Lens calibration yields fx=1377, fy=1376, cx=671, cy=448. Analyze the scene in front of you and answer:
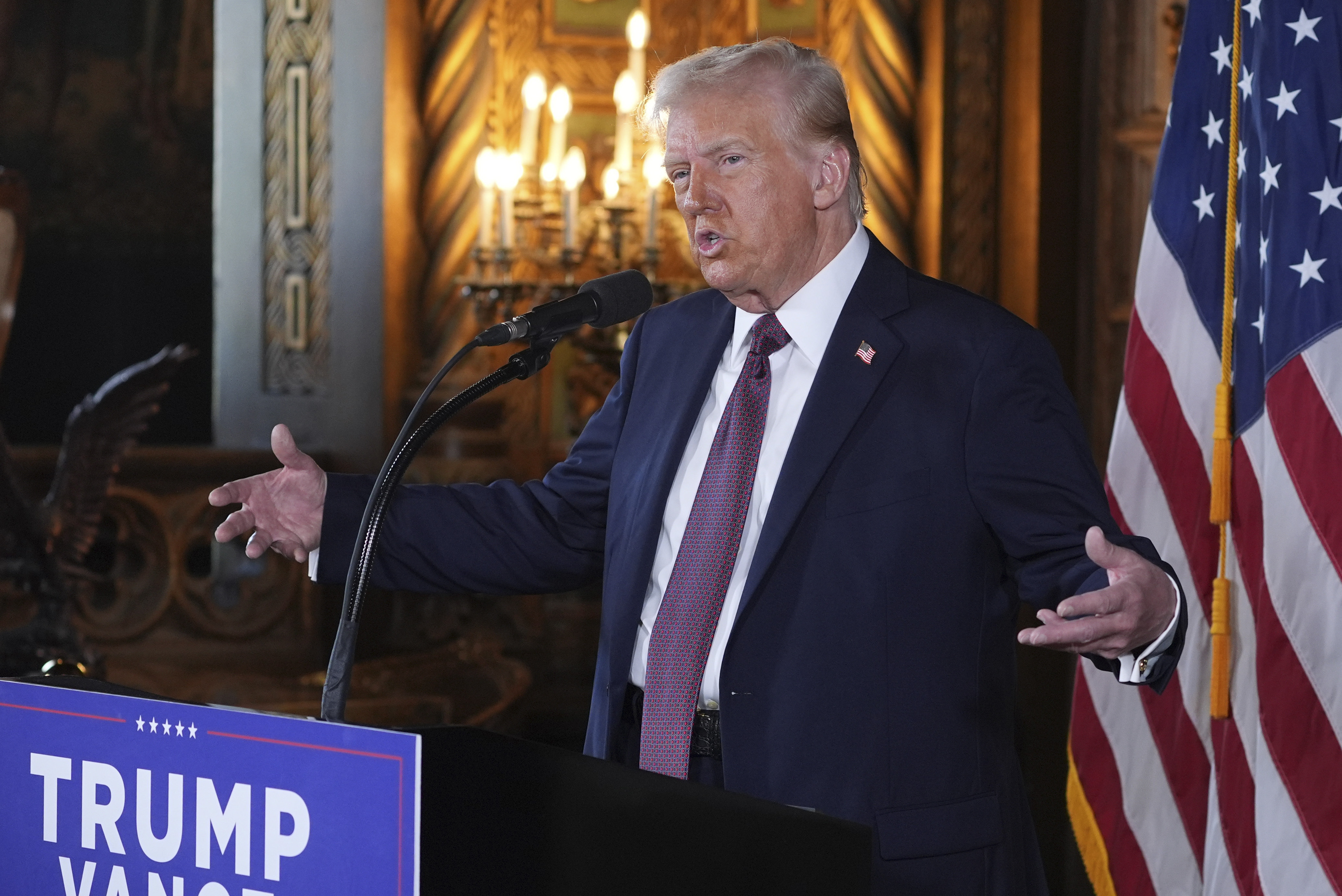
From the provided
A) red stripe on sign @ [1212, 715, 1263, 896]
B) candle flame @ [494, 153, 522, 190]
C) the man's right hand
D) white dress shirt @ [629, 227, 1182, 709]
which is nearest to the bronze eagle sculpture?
candle flame @ [494, 153, 522, 190]

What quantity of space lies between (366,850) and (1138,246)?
11.1 feet

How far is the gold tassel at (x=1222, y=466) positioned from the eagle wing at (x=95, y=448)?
276 centimetres

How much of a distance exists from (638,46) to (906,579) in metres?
2.60

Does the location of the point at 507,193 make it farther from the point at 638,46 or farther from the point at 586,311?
the point at 586,311

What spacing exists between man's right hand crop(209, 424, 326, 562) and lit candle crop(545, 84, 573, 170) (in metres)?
2.28

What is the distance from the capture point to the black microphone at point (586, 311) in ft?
4.54

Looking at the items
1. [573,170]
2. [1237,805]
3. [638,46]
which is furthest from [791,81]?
[638,46]

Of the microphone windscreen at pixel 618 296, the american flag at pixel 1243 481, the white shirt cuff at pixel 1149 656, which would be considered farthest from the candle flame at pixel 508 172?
the white shirt cuff at pixel 1149 656

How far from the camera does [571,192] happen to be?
381 cm

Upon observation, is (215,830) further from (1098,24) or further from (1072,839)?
(1098,24)

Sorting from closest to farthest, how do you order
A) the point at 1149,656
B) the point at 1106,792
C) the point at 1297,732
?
the point at 1149,656 < the point at 1297,732 < the point at 1106,792

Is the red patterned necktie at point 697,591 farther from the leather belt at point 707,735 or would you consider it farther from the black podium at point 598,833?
the black podium at point 598,833

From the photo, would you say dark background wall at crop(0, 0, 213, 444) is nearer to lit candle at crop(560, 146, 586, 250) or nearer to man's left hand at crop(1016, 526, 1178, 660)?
lit candle at crop(560, 146, 586, 250)

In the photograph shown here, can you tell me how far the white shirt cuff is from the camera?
140cm
